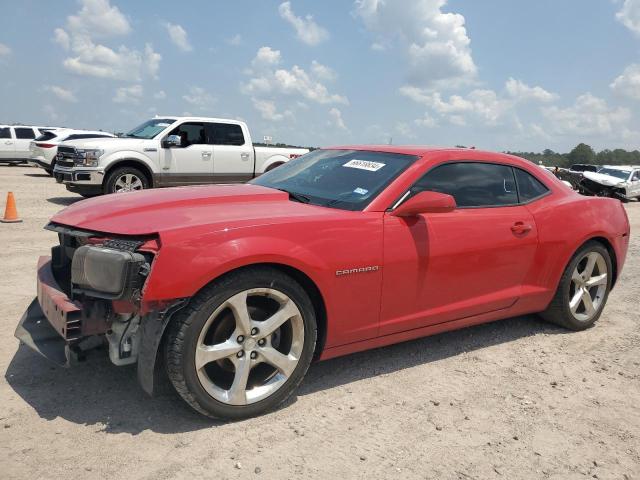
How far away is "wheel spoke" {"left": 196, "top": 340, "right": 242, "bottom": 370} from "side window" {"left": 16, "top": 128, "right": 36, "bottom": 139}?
2408cm

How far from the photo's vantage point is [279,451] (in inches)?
105

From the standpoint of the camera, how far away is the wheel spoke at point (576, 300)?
4.63m

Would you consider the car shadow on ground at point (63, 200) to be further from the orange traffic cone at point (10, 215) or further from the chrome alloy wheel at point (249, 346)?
the chrome alloy wheel at point (249, 346)

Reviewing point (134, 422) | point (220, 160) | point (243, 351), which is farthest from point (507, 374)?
point (220, 160)

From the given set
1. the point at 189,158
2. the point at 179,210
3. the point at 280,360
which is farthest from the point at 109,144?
the point at 280,360

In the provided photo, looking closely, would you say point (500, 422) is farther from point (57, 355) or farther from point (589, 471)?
point (57, 355)

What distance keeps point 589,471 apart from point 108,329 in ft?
8.30

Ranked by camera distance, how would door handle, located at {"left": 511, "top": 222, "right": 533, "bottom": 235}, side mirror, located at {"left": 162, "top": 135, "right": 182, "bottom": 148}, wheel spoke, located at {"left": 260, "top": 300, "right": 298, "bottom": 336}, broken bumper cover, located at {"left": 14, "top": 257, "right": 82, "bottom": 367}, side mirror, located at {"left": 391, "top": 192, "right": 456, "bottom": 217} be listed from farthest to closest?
side mirror, located at {"left": 162, "top": 135, "right": 182, "bottom": 148} → door handle, located at {"left": 511, "top": 222, "right": 533, "bottom": 235} → side mirror, located at {"left": 391, "top": 192, "right": 456, "bottom": 217} → wheel spoke, located at {"left": 260, "top": 300, "right": 298, "bottom": 336} → broken bumper cover, located at {"left": 14, "top": 257, "right": 82, "bottom": 367}

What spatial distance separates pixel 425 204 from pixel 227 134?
30.5 feet

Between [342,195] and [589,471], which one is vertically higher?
[342,195]

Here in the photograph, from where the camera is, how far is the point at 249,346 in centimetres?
291

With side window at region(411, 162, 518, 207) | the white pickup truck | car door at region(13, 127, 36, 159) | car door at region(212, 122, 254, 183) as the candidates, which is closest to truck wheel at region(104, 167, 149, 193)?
the white pickup truck

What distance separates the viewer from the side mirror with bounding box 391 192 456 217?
3352 millimetres

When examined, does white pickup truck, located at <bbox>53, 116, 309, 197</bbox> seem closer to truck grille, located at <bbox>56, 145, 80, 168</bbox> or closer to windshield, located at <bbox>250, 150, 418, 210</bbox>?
truck grille, located at <bbox>56, 145, 80, 168</bbox>
